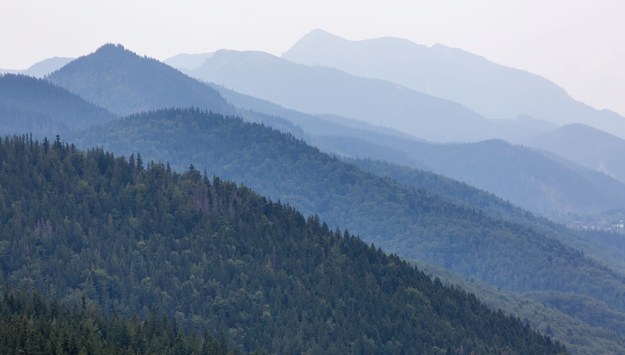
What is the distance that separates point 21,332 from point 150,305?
71956 mm

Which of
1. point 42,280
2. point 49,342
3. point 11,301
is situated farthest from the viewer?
point 42,280

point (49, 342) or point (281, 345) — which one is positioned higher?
point (49, 342)

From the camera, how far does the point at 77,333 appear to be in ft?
449

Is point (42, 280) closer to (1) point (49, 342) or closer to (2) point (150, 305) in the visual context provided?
(2) point (150, 305)

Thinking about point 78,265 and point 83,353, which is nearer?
point 83,353

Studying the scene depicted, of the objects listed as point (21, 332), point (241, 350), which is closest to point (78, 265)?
point (241, 350)

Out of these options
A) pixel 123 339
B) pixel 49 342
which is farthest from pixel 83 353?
pixel 123 339

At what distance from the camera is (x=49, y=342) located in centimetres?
12544

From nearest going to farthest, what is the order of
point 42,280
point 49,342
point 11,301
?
point 49,342
point 11,301
point 42,280

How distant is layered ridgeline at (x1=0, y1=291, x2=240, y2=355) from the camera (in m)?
125

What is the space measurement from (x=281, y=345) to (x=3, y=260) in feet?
171

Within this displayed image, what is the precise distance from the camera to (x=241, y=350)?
190000 millimetres

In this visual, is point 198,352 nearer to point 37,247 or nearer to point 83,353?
point 83,353

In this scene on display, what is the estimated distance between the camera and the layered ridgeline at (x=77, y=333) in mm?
125438
